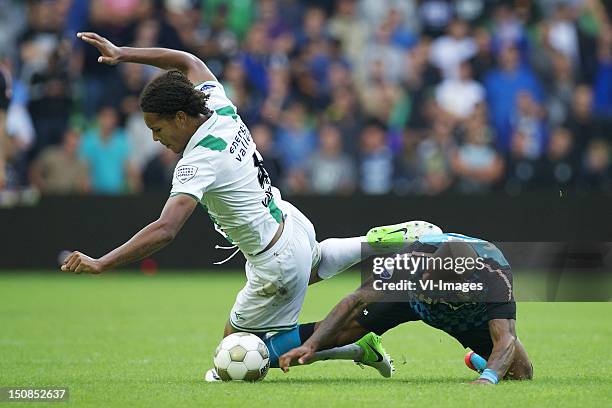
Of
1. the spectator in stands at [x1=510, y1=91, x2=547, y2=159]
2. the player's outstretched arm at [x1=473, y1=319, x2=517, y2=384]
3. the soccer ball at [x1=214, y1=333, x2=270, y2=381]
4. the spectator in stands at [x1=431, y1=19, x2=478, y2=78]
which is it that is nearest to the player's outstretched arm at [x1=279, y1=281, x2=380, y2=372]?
the soccer ball at [x1=214, y1=333, x2=270, y2=381]

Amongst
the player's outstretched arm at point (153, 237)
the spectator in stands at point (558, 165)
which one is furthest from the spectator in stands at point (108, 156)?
the player's outstretched arm at point (153, 237)

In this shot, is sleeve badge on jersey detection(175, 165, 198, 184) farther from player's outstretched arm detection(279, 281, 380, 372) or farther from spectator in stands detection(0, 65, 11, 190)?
spectator in stands detection(0, 65, 11, 190)

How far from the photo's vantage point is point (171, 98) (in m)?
7.89

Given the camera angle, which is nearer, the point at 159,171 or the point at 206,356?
the point at 206,356

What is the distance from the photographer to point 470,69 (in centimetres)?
1912

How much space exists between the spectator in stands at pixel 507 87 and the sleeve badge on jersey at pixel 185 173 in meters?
11.6

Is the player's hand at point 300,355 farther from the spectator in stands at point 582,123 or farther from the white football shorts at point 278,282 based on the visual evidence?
the spectator in stands at point 582,123

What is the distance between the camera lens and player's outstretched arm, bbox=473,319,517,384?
7840 mm

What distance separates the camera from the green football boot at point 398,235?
8555 mm

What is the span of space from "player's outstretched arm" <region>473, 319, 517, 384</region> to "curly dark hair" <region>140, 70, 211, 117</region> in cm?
245

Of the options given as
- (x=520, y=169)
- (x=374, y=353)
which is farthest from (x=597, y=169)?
(x=374, y=353)

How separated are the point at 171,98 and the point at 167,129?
0.22 metres

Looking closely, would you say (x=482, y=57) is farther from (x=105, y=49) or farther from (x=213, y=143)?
(x=213, y=143)

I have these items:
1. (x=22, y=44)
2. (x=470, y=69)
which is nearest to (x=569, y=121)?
(x=470, y=69)
